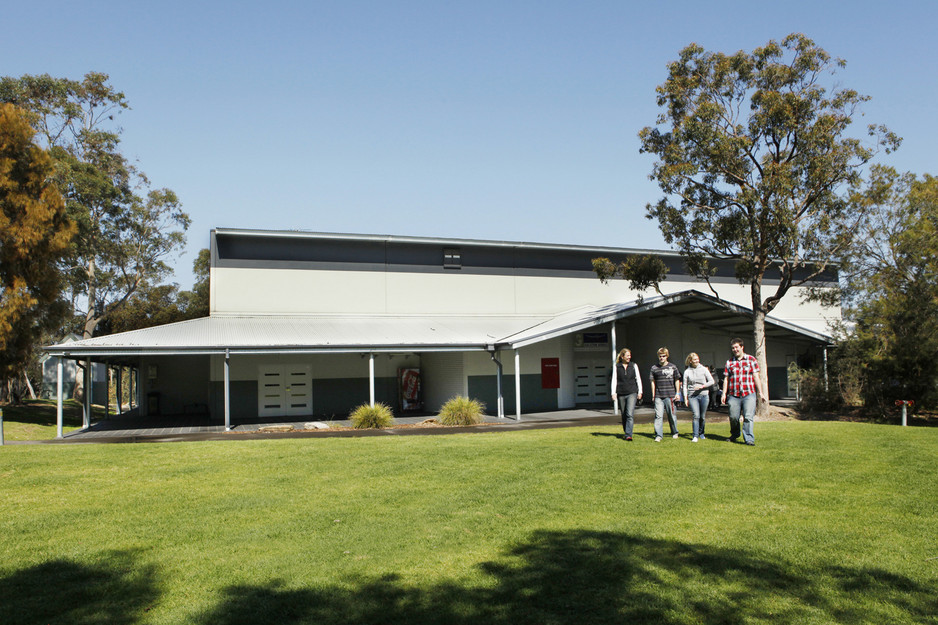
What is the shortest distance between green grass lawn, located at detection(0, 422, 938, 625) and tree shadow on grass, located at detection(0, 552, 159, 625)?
0.06 ft

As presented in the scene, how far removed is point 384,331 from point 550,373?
639 cm

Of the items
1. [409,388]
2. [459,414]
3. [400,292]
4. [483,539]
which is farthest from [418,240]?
[483,539]

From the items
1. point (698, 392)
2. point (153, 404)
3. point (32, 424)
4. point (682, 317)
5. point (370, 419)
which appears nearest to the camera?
point (698, 392)

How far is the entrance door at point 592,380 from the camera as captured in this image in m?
26.8

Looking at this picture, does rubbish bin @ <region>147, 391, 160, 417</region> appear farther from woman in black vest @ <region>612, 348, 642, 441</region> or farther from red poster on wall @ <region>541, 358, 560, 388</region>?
woman in black vest @ <region>612, 348, 642, 441</region>

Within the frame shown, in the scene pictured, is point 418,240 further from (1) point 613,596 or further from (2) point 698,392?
(1) point 613,596

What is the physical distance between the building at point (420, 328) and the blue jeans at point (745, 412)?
9709mm

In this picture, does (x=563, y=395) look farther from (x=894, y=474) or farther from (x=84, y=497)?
(x=84, y=497)

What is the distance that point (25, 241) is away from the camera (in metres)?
21.5

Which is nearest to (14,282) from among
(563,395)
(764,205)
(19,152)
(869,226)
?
(19,152)

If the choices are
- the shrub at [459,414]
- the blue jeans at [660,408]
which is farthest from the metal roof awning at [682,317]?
the blue jeans at [660,408]

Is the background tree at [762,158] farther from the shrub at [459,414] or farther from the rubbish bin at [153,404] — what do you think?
the rubbish bin at [153,404]

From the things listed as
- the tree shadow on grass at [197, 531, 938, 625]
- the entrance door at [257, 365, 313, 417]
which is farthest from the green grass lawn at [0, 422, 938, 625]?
the entrance door at [257, 365, 313, 417]

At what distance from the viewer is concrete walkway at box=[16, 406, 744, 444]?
56.9 ft
